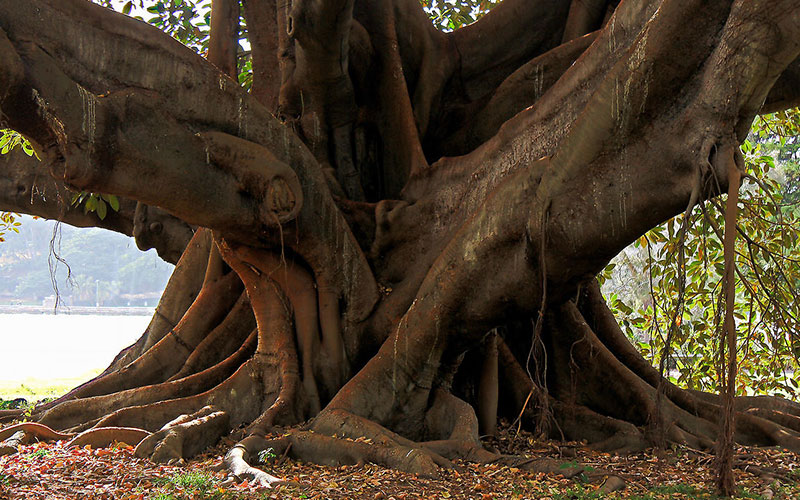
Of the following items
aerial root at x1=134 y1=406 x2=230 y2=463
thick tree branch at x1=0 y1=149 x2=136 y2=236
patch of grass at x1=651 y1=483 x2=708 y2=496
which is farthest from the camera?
thick tree branch at x1=0 y1=149 x2=136 y2=236

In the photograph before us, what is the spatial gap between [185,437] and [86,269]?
174 ft

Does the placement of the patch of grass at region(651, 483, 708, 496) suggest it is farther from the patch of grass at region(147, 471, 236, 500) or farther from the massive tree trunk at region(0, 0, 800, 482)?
the patch of grass at region(147, 471, 236, 500)

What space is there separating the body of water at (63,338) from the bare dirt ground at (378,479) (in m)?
24.8

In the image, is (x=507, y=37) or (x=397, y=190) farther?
(x=507, y=37)

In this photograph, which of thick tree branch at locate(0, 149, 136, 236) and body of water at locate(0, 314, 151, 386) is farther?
body of water at locate(0, 314, 151, 386)

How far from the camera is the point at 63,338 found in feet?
141

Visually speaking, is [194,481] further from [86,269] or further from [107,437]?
[86,269]

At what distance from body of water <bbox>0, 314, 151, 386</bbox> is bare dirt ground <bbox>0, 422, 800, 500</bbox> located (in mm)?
24828

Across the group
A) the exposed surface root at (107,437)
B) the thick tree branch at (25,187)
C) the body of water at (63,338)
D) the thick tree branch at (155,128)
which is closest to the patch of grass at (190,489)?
the exposed surface root at (107,437)

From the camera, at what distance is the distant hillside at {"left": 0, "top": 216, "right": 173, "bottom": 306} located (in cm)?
5153

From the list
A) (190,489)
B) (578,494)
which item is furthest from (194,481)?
(578,494)

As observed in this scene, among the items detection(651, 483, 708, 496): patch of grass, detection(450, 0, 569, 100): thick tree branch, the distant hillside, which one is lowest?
detection(651, 483, 708, 496): patch of grass

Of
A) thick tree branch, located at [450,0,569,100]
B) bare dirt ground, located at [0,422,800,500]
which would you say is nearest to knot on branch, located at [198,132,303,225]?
bare dirt ground, located at [0,422,800,500]

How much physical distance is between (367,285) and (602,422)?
2.00 metres
